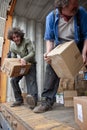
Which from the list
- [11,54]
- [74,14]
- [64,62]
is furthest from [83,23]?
[11,54]

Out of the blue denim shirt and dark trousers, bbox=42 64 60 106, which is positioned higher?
the blue denim shirt

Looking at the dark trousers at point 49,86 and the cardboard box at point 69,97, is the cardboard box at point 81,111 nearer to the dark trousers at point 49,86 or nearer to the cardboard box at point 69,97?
the dark trousers at point 49,86

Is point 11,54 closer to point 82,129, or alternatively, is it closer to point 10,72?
point 10,72

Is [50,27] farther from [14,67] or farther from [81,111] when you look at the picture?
[81,111]

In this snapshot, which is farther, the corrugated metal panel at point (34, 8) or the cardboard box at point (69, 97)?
the corrugated metal panel at point (34, 8)

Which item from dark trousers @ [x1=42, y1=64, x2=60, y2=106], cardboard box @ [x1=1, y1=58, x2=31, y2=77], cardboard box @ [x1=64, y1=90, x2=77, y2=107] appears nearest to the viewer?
dark trousers @ [x1=42, y1=64, x2=60, y2=106]

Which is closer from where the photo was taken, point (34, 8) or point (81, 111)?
point (81, 111)

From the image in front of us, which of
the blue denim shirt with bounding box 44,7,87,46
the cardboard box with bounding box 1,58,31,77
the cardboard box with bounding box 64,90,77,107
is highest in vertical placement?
the blue denim shirt with bounding box 44,7,87,46

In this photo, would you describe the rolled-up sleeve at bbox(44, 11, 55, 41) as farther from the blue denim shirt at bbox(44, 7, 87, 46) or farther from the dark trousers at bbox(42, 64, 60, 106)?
the dark trousers at bbox(42, 64, 60, 106)

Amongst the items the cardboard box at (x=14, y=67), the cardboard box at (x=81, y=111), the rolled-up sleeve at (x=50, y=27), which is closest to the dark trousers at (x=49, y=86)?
the rolled-up sleeve at (x=50, y=27)

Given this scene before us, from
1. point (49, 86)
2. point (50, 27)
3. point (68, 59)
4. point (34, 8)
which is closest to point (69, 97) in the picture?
point (49, 86)

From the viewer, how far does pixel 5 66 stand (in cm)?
228

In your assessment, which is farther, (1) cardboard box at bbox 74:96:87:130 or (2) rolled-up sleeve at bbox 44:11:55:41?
(2) rolled-up sleeve at bbox 44:11:55:41

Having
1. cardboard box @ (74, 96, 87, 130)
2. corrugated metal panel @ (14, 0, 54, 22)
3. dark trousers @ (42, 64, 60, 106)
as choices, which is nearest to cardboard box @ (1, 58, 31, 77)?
dark trousers @ (42, 64, 60, 106)
